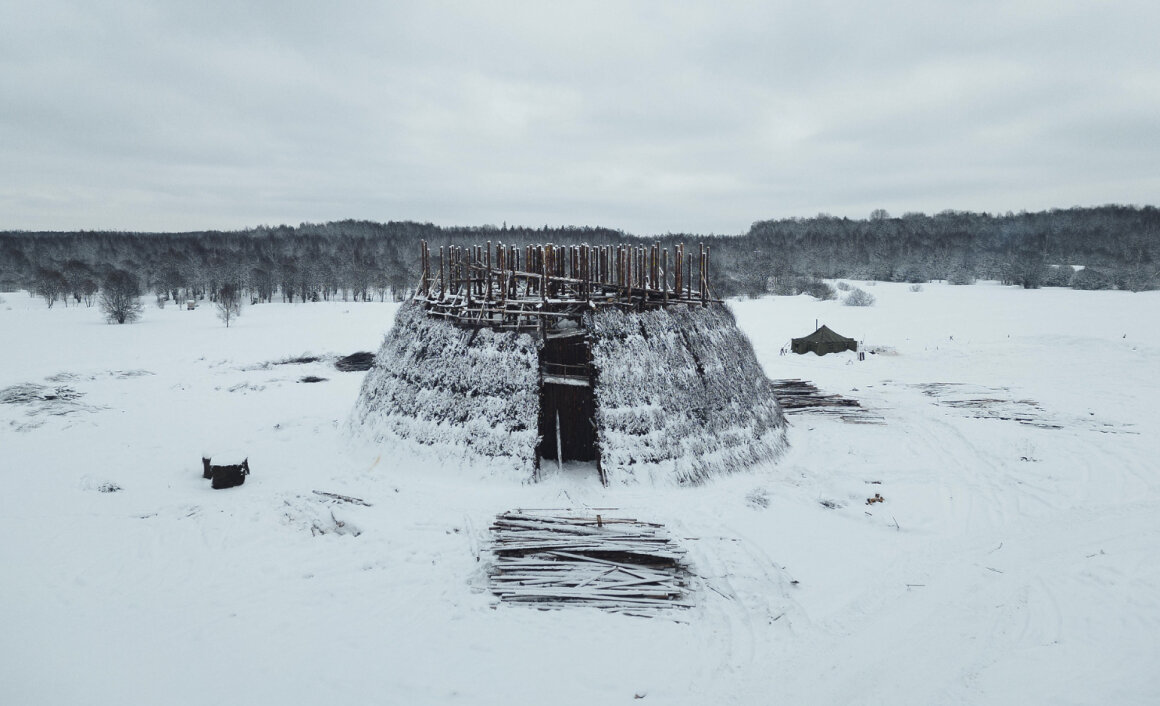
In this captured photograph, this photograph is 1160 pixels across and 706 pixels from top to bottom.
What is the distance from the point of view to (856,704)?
7.40 meters

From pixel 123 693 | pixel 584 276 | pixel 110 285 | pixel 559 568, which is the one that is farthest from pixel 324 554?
pixel 110 285

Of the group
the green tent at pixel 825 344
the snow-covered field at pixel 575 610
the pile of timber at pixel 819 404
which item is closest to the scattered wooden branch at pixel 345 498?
the snow-covered field at pixel 575 610

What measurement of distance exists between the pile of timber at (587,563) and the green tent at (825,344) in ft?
94.1

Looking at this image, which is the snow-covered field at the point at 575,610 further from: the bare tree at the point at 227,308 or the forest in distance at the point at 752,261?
the forest in distance at the point at 752,261

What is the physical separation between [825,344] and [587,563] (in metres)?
30.7

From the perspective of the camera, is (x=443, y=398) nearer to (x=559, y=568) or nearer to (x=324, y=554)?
(x=324, y=554)

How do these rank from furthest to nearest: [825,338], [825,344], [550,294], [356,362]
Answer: [825,338] < [825,344] < [356,362] < [550,294]

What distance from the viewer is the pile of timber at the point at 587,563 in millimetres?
9562

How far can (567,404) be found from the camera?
49.6ft

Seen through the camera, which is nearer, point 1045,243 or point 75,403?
point 75,403

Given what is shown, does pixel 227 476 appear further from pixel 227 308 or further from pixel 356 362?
pixel 227 308

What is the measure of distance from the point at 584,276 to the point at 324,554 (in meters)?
9.13

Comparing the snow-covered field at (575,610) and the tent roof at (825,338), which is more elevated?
the tent roof at (825,338)

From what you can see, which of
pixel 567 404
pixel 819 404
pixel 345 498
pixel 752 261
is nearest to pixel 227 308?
pixel 345 498
